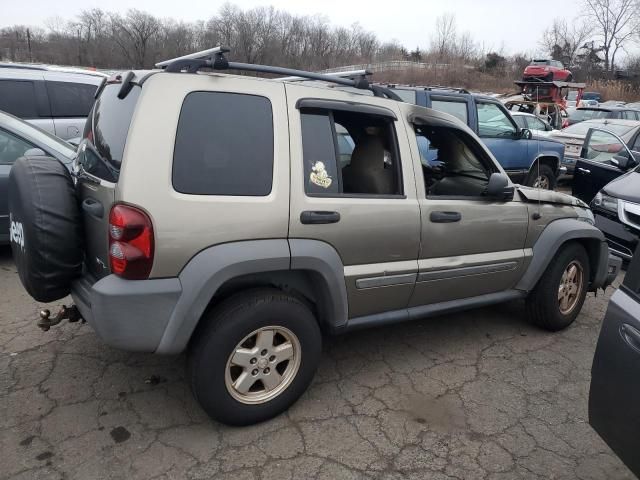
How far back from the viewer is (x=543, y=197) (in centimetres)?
381

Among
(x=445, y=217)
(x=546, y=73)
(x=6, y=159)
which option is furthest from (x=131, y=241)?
(x=546, y=73)

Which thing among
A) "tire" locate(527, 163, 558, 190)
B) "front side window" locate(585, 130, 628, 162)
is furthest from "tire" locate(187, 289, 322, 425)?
"tire" locate(527, 163, 558, 190)

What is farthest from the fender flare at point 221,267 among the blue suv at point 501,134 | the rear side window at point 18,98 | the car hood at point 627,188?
the rear side window at point 18,98

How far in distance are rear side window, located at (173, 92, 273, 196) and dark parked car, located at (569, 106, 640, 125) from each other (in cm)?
1398

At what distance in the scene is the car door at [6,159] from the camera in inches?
194

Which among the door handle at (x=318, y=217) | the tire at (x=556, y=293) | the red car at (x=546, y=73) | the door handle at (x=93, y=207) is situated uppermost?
the red car at (x=546, y=73)

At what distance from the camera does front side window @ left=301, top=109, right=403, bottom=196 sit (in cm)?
280

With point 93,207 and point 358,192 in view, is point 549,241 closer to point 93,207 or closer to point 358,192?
point 358,192

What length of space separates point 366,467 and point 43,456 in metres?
1.63

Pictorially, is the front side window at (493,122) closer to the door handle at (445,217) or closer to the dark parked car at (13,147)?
the door handle at (445,217)

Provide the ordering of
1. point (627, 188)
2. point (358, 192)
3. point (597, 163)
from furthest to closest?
point (597, 163)
point (627, 188)
point (358, 192)

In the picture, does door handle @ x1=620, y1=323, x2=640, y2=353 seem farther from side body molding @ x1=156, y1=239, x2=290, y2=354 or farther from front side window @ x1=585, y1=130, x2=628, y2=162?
front side window @ x1=585, y1=130, x2=628, y2=162

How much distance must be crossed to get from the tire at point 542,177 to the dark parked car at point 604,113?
5.96m

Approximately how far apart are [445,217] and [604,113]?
14525mm
